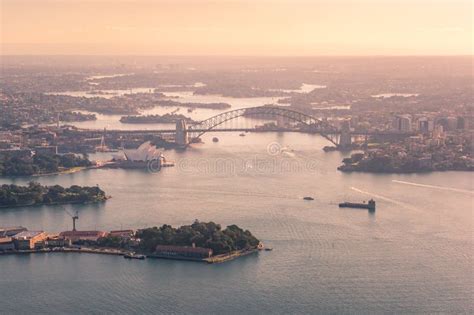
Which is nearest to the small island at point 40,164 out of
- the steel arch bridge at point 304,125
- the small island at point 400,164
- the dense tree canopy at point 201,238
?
the steel arch bridge at point 304,125

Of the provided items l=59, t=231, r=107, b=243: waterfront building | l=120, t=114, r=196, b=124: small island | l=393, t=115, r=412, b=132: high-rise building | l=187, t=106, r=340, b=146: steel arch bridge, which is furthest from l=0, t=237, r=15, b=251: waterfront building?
l=120, t=114, r=196, b=124: small island

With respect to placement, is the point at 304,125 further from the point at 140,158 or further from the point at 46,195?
the point at 46,195

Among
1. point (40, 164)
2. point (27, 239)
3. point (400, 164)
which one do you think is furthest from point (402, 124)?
point (27, 239)

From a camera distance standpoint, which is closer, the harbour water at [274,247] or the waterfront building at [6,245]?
the harbour water at [274,247]

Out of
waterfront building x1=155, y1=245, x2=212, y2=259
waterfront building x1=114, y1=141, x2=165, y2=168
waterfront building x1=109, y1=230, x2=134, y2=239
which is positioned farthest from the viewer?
waterfront building x1=114, y1=141, x2=165, y2=168

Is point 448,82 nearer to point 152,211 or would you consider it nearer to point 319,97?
point 319,97

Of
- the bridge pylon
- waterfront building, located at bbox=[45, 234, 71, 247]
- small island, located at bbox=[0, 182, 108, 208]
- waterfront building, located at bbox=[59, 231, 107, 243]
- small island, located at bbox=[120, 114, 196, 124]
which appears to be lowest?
waterfront building, located at bbox=[45, 234, 71, 247]

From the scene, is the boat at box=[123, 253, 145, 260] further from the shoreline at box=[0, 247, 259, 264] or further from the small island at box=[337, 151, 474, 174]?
the small island at box=[337, 151, 474, 174]

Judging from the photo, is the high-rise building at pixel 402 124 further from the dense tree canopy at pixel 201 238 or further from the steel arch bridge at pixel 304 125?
the dense tree canopy at pixel 201 238
